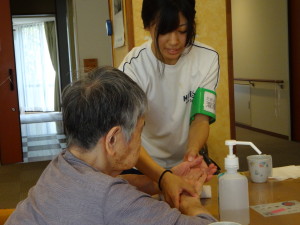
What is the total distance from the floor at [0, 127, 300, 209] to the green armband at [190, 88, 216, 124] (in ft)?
8.84

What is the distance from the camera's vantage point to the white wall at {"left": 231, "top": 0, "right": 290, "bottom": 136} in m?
6.36

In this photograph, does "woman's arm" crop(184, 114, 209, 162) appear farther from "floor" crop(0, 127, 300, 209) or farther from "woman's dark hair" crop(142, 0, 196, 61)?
"floor" crop(0, 127, 300, 209)

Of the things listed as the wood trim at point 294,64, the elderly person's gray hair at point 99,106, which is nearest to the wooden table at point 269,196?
the elderly person's gray hair at point 99,106

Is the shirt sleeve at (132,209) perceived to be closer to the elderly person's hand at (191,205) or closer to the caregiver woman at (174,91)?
the elderly person's hand at (191,205)

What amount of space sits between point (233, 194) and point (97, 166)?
409mm

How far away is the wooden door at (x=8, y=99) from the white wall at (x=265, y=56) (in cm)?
374

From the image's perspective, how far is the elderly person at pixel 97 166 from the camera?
2.90 ft

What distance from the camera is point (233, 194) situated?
1.20 meters

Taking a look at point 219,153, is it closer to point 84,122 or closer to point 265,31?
point 84,122

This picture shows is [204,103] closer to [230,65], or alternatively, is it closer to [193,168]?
[193,168]

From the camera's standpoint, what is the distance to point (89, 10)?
571cm

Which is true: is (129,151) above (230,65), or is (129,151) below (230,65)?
below

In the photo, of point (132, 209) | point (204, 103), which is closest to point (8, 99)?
point (204, 103)

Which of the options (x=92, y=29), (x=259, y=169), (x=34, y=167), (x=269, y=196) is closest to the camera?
(x=269, y=196)
